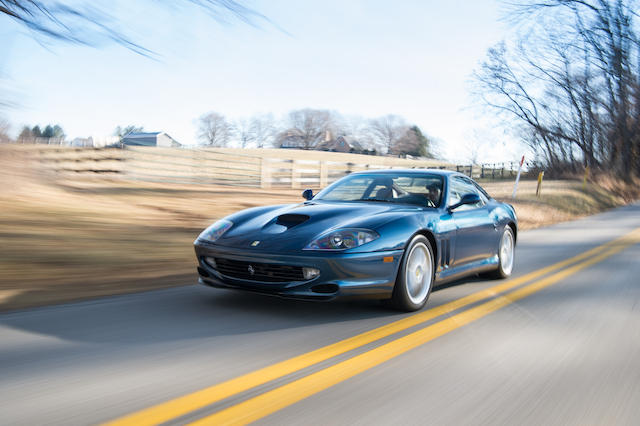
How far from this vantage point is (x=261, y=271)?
15.3 ft

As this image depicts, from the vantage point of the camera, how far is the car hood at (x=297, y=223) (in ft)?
15.5

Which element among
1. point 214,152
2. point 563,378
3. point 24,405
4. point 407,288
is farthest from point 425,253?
point 214,152

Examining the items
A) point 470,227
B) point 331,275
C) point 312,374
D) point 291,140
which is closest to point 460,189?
point 470,227

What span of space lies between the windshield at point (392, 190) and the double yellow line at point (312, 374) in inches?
40.9

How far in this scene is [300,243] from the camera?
4656 mm

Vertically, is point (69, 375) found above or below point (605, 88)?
below

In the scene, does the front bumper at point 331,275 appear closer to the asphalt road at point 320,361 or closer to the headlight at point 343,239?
the headlight at point 343,239

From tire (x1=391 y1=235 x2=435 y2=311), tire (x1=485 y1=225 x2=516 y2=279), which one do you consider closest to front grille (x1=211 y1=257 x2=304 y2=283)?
tire (x1=391 y1=235 x2=435 y2=311)

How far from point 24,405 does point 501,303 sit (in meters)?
4.10

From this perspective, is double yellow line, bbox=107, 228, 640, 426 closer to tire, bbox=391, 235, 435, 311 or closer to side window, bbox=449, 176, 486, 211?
tire, bbox=391, 235, 435, 311

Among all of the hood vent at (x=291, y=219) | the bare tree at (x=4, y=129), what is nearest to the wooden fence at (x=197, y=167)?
the bare tree at (x=4, y=129)

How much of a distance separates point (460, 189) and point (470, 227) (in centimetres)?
54

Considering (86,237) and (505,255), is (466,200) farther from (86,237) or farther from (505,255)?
(86,237)

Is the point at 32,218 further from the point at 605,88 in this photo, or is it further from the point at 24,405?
the point at 605,88
